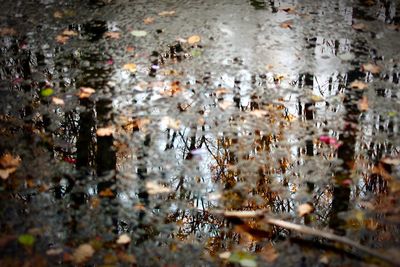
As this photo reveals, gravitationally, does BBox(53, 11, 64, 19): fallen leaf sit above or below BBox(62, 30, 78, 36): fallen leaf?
above

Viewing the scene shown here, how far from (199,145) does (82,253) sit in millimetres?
1350

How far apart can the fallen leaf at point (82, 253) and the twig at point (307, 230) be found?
35.2 inches

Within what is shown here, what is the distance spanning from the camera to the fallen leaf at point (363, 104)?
3.70m

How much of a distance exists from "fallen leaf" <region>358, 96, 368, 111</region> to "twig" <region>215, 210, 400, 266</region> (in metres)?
1.48

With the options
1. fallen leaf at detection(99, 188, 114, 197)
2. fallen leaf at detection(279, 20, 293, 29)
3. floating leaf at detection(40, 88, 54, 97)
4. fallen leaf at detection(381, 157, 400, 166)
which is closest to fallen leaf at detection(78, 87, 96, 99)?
floating leaf at detection(40, 88, 54, 97)

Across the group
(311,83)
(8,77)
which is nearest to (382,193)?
(311,83)

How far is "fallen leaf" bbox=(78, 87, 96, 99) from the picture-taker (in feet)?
12.7

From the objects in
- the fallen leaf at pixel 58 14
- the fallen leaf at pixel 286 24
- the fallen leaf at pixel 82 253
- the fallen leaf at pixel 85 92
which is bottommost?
the fallen leaf at pixel 82 253

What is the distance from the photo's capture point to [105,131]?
3484mm

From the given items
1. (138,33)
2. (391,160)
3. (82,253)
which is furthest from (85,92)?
(391,160)

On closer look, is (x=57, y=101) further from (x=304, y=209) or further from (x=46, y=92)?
(x=304, y=209)

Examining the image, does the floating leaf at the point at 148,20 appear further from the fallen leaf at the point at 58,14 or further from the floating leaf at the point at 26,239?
the floating leaf at the point at 26,239

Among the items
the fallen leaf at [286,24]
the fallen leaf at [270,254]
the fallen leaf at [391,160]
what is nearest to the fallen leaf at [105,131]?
the fallen leaf at [270,254]

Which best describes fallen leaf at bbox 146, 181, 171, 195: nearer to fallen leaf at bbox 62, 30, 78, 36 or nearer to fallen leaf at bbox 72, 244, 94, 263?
fallen leaf at bbox 72, 244, 94, 263
